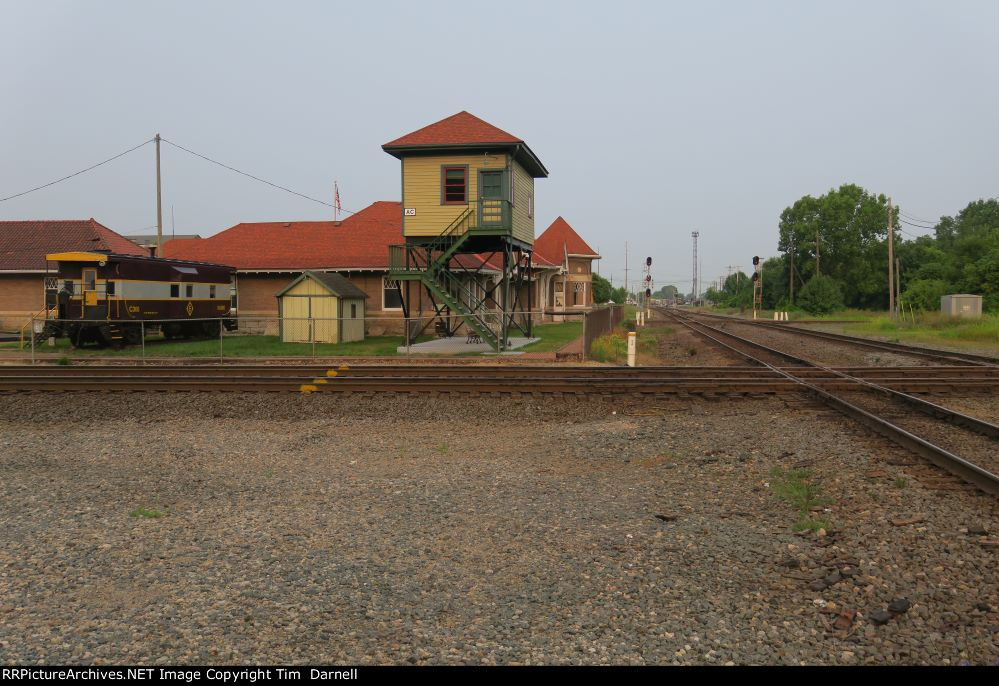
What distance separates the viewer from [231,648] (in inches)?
175

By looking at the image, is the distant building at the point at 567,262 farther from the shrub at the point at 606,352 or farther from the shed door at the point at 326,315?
the shrub at the point at 606,352

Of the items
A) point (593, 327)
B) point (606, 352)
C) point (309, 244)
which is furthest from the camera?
point (309, 244)

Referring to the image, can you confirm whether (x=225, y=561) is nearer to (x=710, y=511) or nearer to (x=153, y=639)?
(x=153, y=639)

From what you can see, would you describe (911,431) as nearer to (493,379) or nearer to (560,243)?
(493,379)

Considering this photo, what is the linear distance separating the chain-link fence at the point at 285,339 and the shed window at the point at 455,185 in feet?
13.3

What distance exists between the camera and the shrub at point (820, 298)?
2822 inches

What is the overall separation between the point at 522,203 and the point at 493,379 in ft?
42.4

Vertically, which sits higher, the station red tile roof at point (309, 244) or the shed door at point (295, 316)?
the station red tile roof at point (309, 244)

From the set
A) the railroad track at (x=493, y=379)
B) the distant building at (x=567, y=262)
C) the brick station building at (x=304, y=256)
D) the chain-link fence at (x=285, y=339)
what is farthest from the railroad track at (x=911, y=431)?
the distant building at (x=567, y=262)

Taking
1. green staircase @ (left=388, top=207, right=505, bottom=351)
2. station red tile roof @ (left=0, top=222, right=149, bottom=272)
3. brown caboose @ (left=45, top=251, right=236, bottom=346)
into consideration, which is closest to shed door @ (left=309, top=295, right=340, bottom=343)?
brown caboose @ (left=45, top=251, right=236, bottom=346)

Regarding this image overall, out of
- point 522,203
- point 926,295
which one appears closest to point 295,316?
point 522,203

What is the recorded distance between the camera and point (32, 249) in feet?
121

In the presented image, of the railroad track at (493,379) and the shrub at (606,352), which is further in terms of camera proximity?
the shrub at (606,352)
